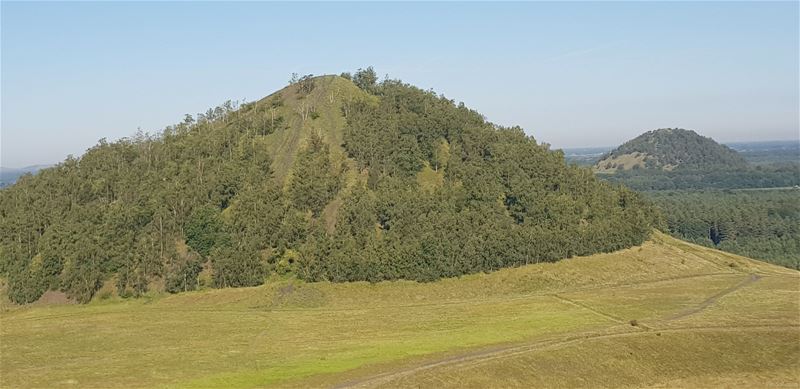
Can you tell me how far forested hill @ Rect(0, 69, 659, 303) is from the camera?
11750 cm

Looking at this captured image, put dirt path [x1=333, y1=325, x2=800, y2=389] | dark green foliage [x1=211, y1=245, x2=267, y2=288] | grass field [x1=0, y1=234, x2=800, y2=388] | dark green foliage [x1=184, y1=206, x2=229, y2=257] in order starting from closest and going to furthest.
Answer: dirt path [x1=333, y1=325, x2=800, y2=389], grass field [x1=0, y1=234, x2=800, y2=388], dark green foliage [x1=211, y1=245, x2=267, y2=288], dark green foliage [x1=184, y1=206, x2=229, y2=257]

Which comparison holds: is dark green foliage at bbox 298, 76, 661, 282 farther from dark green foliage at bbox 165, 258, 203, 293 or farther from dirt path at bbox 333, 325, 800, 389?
dirt path at bbox 333, 325, 800, 389

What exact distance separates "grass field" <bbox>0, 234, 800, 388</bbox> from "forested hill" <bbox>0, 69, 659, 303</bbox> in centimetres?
561

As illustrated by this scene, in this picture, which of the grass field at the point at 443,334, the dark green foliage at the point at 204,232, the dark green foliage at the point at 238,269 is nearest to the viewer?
the grass field at the point at 443,334

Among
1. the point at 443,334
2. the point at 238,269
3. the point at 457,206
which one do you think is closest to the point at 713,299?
the point at 443,334

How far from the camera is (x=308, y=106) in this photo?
176 m

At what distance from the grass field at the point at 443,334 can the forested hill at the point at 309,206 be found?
5613 millimetres

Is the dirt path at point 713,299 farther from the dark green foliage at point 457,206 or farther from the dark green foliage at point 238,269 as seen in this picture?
the dark green foliage at point 238,269

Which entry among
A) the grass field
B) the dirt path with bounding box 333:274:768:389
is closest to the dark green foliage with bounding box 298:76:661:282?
the grass field

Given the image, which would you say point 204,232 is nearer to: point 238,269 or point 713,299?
point 238,269

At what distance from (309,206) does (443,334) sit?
61.1 metres

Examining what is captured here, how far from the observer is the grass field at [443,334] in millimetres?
66312

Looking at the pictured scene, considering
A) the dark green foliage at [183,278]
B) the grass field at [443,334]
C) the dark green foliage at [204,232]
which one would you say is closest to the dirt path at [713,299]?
the grass field at [443,334]

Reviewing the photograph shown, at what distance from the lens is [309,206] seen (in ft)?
445
